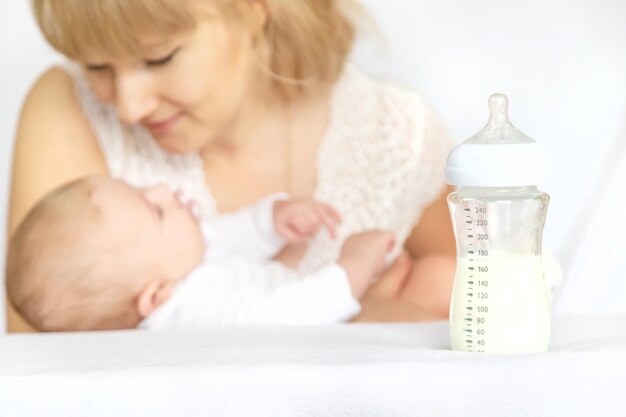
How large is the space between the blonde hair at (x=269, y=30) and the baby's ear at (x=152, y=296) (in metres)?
0.33

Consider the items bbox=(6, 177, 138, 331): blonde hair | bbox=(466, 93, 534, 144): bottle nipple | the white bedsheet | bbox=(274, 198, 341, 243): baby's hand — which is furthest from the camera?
bbox=(274, 198, 341, 243): baby's hand

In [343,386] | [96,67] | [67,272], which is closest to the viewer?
[343,386]

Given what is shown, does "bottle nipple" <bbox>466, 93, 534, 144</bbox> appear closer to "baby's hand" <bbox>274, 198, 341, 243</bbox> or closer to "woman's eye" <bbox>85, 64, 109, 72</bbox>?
"baby's hand" <bbox>274, 198, 341, 243</bbox>

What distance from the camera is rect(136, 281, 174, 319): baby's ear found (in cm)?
140

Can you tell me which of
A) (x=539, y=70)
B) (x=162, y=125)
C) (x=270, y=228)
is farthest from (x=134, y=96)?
(x=539, y=70)

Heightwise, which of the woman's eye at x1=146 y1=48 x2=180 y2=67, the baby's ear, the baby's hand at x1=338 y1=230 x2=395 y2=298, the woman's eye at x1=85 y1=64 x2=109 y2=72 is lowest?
the baby's ear

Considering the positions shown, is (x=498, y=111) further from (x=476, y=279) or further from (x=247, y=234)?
(x=247, y=234)

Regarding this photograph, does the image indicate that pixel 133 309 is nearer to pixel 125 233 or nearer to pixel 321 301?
pixel 125 233

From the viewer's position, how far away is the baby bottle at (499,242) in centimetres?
85

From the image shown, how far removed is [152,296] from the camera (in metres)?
1.42

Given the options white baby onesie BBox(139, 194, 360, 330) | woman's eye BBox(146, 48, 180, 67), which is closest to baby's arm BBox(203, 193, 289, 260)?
white baby onesie BBox(139, 194, 360, 330)

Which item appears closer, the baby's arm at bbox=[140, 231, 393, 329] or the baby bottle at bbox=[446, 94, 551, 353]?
the baby bottle at bbox=[446, 94, 551, 353]

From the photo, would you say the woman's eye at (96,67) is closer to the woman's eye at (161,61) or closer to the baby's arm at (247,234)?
the woman's eye at (161,61)

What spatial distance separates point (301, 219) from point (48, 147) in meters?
0.39
